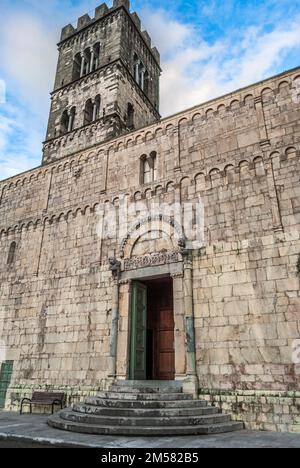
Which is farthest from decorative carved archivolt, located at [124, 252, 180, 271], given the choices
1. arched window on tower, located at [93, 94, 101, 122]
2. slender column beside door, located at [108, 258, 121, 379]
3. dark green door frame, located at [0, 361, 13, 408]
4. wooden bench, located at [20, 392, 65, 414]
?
arched window on tower, located at [93, 94, 101, 122]

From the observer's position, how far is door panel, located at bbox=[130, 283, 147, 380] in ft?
28.5

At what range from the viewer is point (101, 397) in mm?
7539

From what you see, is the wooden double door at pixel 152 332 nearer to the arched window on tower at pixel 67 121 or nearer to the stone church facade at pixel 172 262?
the stone church facade at pixel 172 262

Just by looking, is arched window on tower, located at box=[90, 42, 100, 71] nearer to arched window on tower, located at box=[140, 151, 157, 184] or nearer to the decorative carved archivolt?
arched window on tower, located at box=[140, 151, 157, 184]

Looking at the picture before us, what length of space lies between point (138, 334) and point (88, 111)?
42.5ft

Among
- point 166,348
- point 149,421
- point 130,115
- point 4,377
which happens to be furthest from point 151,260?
point 130,115

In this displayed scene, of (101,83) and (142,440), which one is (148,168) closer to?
(142,440)

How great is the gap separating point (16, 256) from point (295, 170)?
993cm

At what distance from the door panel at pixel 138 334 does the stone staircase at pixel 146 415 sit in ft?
3.40

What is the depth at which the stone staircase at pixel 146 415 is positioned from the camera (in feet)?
19.0

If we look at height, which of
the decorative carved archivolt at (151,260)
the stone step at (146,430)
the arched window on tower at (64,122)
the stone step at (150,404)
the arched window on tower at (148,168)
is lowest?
the stone step at (146,430)

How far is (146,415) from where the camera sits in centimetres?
635

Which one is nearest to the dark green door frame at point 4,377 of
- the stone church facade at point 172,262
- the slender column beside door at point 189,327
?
the stone church facade at point 172,262
